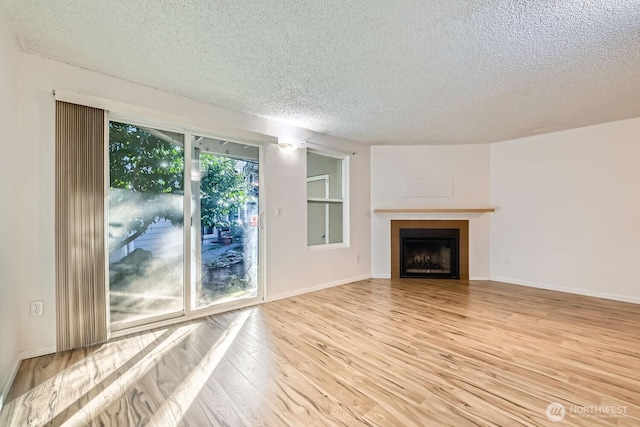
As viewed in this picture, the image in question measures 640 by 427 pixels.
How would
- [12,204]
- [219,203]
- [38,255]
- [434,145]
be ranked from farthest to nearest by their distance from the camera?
[434,145], [219,203], [38,255], [12,204]

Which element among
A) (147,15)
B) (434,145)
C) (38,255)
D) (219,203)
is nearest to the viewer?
(147,15)

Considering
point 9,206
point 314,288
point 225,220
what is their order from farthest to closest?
point 314,288, point 225,220, point 9,206

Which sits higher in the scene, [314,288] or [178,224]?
[178,224]

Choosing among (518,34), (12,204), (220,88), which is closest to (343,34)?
(518,34)

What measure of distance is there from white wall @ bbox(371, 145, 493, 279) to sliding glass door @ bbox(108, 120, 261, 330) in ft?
7.45

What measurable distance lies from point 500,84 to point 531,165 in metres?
2.39

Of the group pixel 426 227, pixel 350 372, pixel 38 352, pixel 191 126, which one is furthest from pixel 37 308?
pixel 426 227

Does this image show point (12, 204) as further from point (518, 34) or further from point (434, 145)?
point (434, 145)

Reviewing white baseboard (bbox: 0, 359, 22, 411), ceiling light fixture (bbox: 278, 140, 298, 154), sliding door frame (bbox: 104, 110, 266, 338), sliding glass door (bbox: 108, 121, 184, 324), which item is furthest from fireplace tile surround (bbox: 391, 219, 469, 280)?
white baseboard (bbox: 0, 359, 22, 411)

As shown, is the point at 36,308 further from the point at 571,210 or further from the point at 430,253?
the point at 571,210

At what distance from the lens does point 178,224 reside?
2.87m

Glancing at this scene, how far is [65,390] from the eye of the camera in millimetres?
1710

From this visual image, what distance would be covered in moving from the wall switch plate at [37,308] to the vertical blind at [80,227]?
0.31 feet

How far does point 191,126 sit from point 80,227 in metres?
1.33
